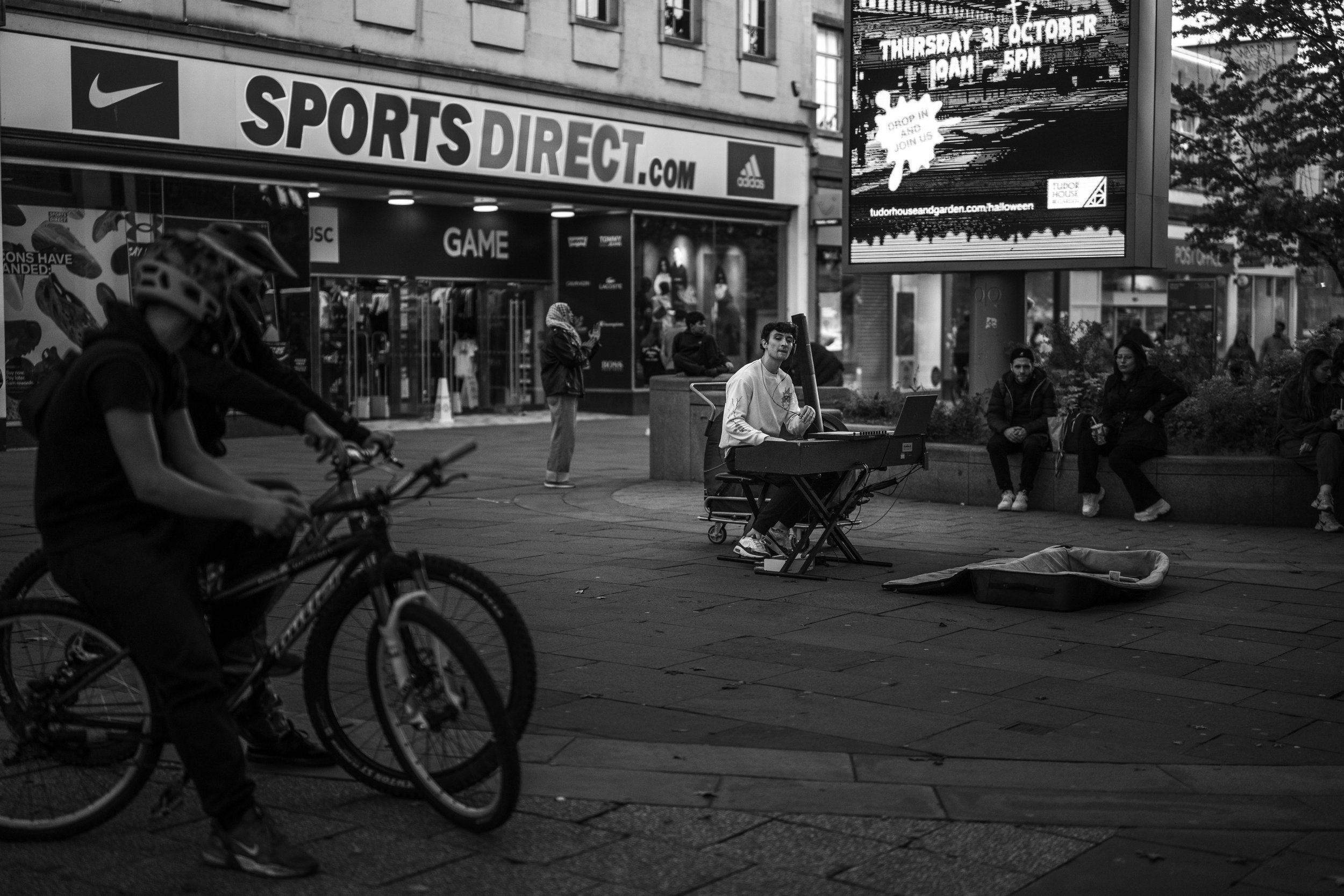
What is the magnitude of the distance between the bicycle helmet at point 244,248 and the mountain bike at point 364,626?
23.3 inches

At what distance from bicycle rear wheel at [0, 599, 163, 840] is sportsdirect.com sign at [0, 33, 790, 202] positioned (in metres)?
14.6

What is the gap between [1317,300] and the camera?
48469mm

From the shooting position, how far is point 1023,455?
1268cm

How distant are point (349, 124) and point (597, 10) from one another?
5622 mm

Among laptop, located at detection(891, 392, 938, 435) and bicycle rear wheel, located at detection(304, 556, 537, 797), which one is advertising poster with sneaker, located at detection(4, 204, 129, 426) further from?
bicycle rear wheel, located at detection(304, 556, 537, 797)

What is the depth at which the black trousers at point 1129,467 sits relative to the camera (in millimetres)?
11953

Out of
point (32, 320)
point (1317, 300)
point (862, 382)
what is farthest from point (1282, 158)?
point (1317, 300)

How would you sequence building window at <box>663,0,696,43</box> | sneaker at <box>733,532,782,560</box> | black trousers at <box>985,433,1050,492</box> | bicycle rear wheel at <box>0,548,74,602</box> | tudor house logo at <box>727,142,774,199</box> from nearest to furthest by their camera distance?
1. bicycle rear wheel at <box>0,548,74,602</box>
2. sneaker at <box>733,532,782,560</box>
3. black trousers at <box>985,433,1050,492</box>
4. building window at <box>663,0,696,43</box>
5. tudor house logo at <box>727,142,774,199</box>

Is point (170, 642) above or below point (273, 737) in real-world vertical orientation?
above

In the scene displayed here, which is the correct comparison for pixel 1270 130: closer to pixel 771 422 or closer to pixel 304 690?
pixel 771 422

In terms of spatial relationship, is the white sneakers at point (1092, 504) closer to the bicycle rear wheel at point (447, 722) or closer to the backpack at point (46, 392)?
the bicycle rear wheel at point (447, 722)

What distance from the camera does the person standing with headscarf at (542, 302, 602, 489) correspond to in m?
14.6

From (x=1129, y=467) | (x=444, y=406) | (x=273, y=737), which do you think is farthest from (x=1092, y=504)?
(x=444, y=406)

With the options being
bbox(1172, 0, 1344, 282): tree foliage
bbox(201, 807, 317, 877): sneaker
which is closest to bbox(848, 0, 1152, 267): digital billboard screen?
bbox(1172, 0, 1344, 282): tree foliage
